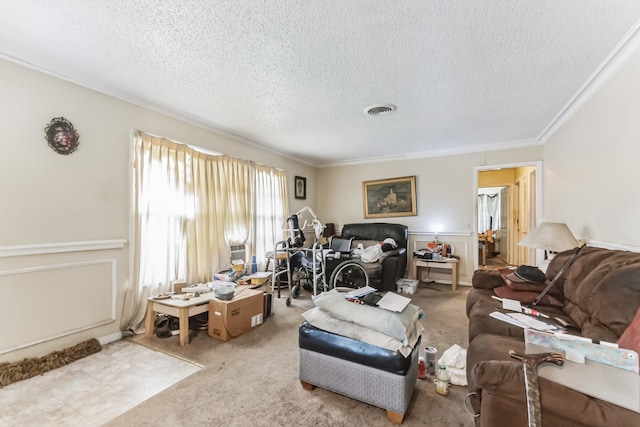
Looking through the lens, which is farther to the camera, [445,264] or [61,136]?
[445,264]

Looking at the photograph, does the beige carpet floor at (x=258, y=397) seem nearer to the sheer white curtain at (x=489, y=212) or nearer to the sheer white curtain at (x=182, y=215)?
the sheer white curtain at (x=182, y=215)

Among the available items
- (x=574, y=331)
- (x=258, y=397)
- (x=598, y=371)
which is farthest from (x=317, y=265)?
(x=598, y=371)

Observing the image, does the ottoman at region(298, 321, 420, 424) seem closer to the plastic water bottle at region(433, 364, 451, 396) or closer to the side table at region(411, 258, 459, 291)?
the plastic water bottle at region(433, 364, 451, 396)

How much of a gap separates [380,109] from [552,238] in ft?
7.16

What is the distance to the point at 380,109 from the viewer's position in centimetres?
313

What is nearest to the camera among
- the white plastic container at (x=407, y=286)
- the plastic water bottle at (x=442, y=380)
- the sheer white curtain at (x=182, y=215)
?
the plastic water bottle at (x=442, y=380)

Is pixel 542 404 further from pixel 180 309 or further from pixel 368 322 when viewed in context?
pixel 180 309

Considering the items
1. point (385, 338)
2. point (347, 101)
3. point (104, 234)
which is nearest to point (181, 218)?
point (104, 234)

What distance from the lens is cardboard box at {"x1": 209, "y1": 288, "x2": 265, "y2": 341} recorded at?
265 cm

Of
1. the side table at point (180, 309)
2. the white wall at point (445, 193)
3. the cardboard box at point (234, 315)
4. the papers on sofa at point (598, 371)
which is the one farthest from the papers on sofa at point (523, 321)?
the white wall at point (445, 193)

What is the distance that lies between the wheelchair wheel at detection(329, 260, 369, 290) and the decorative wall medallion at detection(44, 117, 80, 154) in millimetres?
3410

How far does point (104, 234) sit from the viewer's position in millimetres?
2617

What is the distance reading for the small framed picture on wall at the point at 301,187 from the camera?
18.5 ft

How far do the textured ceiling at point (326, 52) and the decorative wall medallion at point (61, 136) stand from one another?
0.44 m
